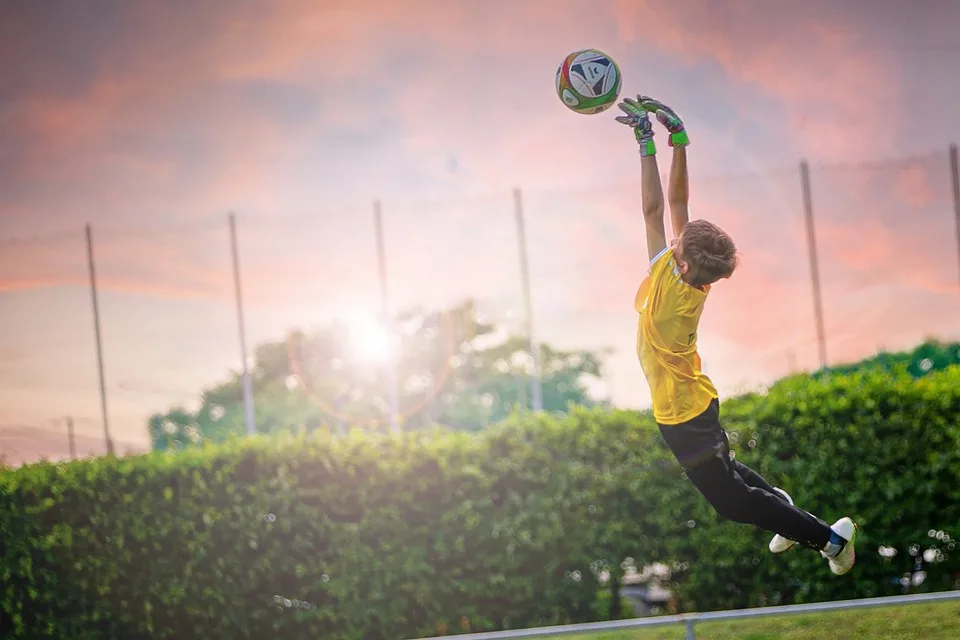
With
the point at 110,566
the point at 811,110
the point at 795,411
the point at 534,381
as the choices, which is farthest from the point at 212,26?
the point at 795,411

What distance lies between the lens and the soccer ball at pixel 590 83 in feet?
18.2

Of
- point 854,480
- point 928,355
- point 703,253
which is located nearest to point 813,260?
point 928,355

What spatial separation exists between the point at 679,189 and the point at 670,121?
14.5 inches

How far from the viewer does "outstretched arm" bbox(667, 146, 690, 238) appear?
16.8 feet

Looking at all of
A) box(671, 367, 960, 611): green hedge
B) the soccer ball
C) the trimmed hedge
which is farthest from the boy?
the trimmed hedge

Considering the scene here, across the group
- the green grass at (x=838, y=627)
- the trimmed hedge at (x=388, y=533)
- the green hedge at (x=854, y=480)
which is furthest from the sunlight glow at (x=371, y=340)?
the green grass at (x=838, y=627)

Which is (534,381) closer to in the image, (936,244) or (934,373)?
(936,244)

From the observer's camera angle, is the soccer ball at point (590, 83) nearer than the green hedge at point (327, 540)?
Yes

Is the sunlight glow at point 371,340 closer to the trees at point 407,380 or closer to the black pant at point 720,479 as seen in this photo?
the trees at point 407,380

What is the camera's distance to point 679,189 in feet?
16.9

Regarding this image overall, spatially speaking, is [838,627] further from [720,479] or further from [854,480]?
[854,480]

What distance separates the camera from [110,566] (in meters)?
9.12

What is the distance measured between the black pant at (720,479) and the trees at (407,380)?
16.7 m

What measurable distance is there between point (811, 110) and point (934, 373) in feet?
34.4
